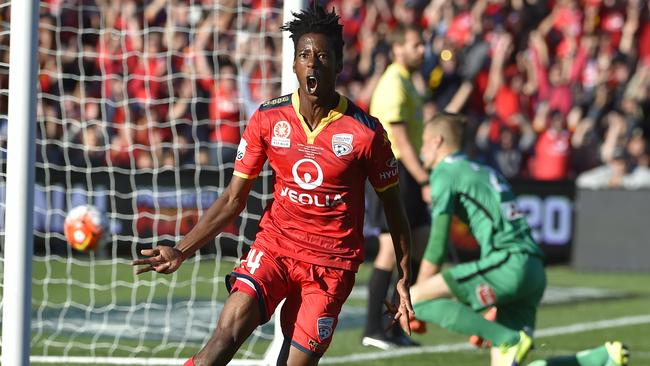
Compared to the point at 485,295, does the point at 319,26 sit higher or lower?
higher

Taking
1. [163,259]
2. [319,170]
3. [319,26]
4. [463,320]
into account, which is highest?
[319,26]

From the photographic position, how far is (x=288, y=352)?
18.7ft

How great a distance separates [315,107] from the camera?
564 centimetres

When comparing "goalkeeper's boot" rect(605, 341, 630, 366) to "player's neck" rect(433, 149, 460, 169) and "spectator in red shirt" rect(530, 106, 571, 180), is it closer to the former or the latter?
"player's neck" rect(433, 149, 460, 169)

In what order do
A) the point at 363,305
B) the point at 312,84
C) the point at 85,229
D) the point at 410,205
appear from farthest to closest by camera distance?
1. the point at 363,305
2. the point at 410,205
3. the point at 85,229
4. the point at 312,84

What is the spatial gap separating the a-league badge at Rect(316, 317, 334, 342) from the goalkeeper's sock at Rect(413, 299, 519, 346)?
5.86 ft

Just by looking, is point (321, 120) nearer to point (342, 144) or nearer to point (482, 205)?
point (342, 144)

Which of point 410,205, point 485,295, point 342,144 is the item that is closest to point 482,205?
point 485,295

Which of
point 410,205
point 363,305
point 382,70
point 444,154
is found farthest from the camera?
point 382,70

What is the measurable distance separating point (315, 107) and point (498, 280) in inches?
87.0

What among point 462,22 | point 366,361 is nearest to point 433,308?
point 366,361

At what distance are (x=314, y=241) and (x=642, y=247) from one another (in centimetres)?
1071

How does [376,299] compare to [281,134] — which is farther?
[376,299]

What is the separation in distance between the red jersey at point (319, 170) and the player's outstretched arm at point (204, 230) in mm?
99
